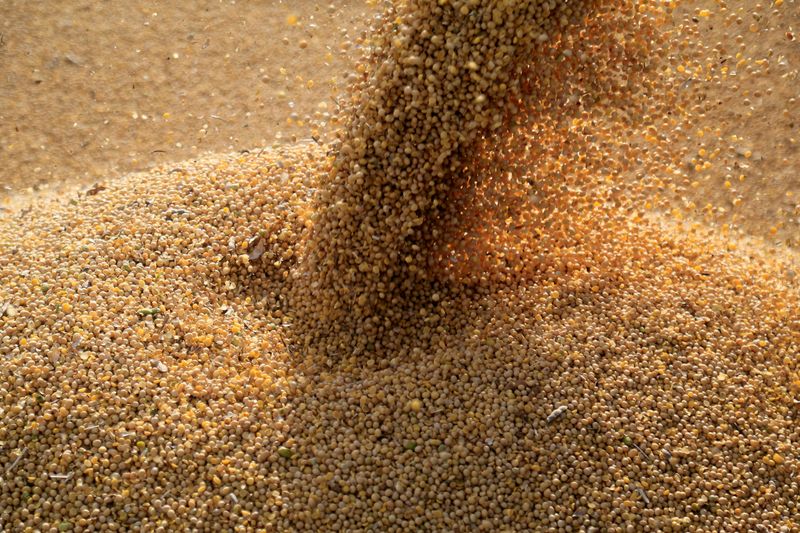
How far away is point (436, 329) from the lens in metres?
2.65

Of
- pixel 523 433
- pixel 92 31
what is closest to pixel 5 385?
pixel 523 433

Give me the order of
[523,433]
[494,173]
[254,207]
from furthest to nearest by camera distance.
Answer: [254,207]
[494,173]
[523,433]

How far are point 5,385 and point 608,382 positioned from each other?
1802 mm

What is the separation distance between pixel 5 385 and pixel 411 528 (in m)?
1.27

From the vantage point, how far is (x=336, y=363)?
264 centimetres

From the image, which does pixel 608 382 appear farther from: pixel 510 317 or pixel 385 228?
pixel 385 228

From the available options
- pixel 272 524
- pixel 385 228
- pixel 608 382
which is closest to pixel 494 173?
pixel 385 228

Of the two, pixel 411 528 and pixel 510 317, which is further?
pixel 510 317

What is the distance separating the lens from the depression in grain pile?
87.9 inches

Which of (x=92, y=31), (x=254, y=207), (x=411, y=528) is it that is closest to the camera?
(x=411, y=528)

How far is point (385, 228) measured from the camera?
2576 mm

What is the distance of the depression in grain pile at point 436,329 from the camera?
2232 millimetres

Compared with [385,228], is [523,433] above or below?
below

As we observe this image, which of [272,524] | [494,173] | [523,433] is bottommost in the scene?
[272,524]
